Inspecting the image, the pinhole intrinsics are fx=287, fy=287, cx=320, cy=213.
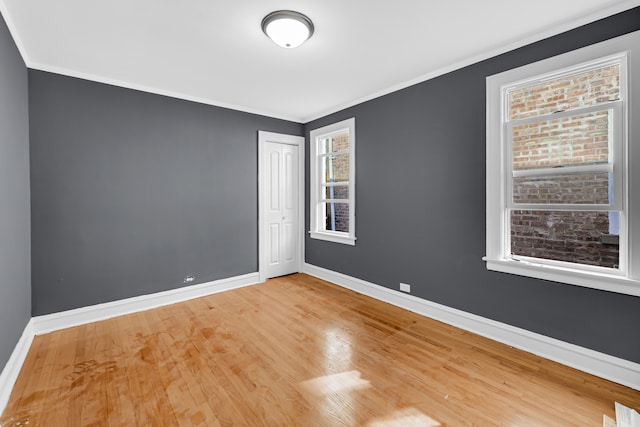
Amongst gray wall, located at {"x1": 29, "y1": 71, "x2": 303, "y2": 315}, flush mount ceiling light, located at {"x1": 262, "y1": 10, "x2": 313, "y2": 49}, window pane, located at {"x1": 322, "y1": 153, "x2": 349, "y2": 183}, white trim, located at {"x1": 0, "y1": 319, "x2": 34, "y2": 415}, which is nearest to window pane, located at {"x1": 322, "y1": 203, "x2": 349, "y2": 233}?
window pane, located at {"x1": 322, "y1": 153, "x2": 349, "y2": 183}

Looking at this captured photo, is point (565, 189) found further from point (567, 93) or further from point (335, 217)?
point (335, 217)

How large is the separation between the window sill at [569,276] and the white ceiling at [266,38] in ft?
6.13

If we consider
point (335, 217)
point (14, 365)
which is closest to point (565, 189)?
point (335, 217)

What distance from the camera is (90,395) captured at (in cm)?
195

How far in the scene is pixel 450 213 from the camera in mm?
2988

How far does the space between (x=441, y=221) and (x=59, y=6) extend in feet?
11.9

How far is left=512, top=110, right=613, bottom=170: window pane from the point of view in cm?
216

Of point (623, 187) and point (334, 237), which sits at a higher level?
point (623, 187)

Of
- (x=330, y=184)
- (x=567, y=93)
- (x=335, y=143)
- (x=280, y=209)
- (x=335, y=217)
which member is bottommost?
(x=335, y=217)

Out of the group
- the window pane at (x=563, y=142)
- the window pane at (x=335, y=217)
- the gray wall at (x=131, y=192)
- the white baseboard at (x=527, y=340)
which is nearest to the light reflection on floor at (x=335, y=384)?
the white baseboard at (x=527, y=340)

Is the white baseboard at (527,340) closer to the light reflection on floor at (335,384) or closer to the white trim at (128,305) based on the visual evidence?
the light reflection on floor at (335,384)

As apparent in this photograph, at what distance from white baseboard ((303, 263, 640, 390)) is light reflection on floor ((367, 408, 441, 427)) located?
131cm

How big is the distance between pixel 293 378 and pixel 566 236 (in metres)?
2.46

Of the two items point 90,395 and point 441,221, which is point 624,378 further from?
point 90,395
